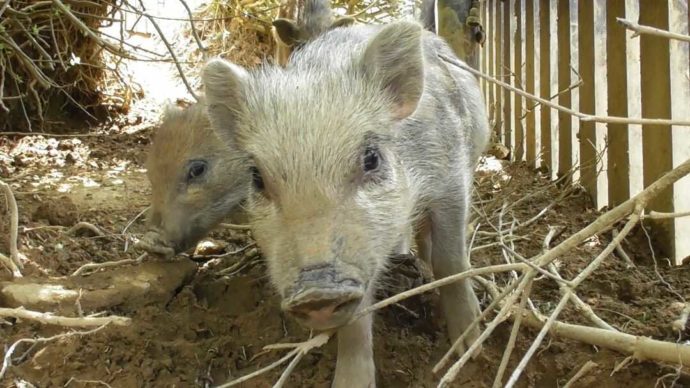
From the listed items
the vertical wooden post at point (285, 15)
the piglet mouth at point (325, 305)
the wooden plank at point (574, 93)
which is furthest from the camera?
the vertical wooden post at point (285, 15)

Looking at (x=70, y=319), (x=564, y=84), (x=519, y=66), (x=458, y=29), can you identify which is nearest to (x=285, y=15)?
(x=458, y=29)

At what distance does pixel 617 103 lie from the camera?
4516mm

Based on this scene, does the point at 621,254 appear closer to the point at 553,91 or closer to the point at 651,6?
the point at 651,6

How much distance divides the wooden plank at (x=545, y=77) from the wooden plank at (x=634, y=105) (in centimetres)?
155

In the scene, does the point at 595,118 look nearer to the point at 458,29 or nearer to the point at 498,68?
the point at 458,29

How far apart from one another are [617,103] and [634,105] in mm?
160

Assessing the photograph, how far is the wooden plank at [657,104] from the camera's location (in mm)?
3828

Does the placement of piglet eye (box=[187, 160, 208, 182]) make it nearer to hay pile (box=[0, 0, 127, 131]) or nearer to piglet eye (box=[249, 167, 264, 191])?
piglet eye (box=[249, 167, 264, 191])

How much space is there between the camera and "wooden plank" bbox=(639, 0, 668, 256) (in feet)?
12.6

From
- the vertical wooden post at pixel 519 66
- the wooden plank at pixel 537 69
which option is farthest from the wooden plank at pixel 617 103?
the vertical wooden post at pixel 519 66

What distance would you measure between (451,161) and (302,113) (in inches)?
33.9

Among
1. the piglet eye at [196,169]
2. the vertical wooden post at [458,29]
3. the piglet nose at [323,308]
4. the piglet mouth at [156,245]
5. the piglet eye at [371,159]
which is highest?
the vertical wooden post at [458,29]

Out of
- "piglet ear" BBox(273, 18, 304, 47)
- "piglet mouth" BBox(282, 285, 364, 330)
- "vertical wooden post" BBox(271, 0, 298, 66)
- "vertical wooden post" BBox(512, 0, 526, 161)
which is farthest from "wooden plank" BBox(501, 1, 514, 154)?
"piglet mouth" BBox(282, 285, 364, 330)

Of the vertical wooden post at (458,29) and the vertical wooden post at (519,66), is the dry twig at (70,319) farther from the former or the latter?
the vertical wooden post at (519,66)
